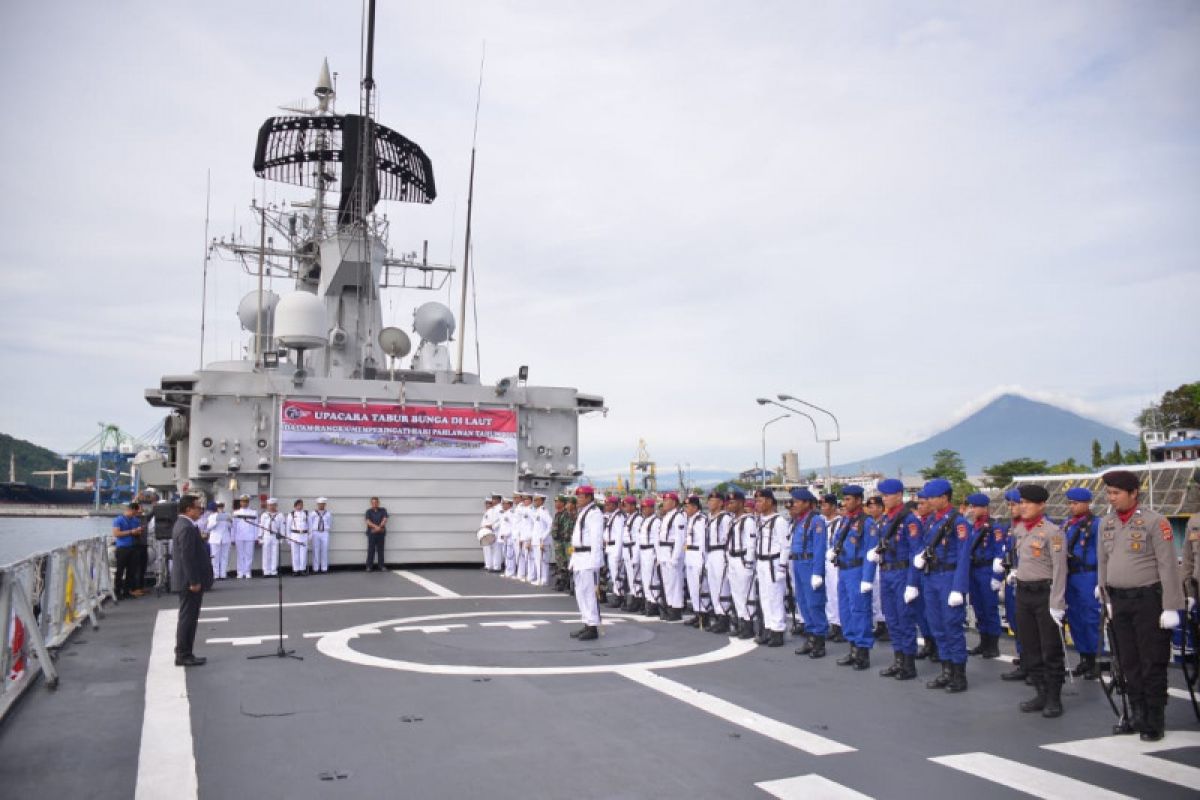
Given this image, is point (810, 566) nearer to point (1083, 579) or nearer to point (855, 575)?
point (855, 575)

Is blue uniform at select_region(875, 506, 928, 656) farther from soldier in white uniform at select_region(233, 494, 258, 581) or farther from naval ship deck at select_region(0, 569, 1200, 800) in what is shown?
soldier in white uniform at select_region(233, 494, 258, 581)

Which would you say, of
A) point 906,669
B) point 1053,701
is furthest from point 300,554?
point 1053,701

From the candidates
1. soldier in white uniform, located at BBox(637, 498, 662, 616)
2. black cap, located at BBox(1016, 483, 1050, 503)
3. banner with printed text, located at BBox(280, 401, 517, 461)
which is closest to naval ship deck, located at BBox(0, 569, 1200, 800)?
black cap, located at BBox(1016, 483, 1050, 503)

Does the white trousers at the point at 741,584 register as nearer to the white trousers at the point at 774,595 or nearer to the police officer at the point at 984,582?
the white trousers at the point at 774,595

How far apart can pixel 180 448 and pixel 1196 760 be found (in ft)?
62.1

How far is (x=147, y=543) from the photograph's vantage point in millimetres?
14539

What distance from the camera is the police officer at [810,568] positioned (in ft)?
29.3

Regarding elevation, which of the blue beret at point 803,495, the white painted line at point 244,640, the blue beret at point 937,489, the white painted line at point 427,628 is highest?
the blue beret at point 937,489

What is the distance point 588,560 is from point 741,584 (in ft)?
6.18

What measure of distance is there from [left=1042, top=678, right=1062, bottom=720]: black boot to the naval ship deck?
8cm

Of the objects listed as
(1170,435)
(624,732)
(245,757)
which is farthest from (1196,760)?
(1170,435)

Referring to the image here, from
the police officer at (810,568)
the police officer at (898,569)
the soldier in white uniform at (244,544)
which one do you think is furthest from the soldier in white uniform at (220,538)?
the police officer at (898,569)

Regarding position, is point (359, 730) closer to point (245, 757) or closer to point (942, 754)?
point (245, 757)

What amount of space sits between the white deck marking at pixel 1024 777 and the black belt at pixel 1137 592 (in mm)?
1667
